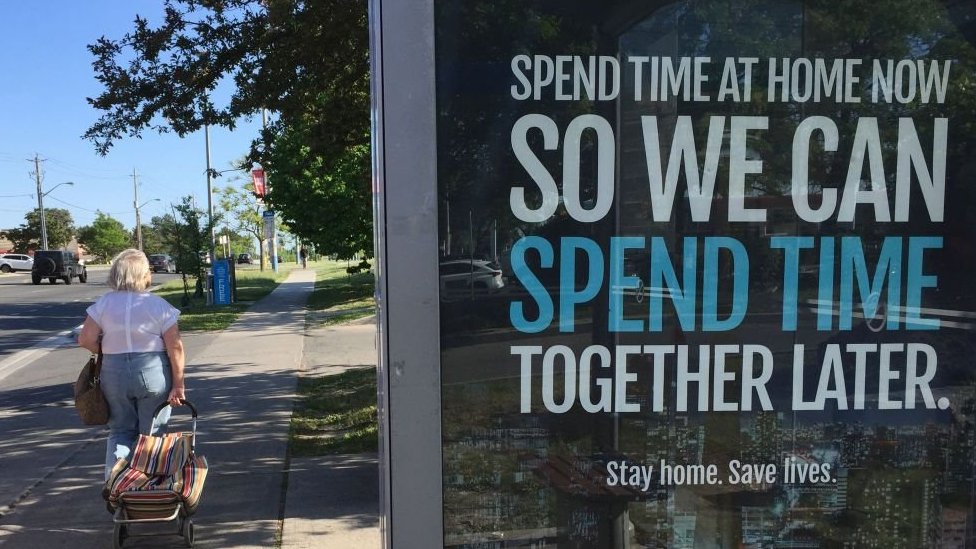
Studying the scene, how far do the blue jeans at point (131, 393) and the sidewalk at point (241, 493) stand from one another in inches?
23.7

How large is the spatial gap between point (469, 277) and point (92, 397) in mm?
3467

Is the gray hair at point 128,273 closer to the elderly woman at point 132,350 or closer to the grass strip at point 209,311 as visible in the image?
the elderly woman at point 132,350

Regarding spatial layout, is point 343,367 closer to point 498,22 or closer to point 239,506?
point 239,506

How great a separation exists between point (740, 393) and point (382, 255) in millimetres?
1063

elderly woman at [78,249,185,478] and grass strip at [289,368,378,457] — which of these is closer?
elderly woman at [78,249,185,478]

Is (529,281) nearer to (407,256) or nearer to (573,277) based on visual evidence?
(573,277)

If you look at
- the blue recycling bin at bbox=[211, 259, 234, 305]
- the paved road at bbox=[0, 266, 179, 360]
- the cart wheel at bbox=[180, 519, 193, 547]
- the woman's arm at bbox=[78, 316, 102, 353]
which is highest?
the woman's arm at bbox=[78, 316, 102, 353]

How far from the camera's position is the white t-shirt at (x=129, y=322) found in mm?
4234

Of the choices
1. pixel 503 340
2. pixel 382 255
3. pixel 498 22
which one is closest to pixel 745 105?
pixel 498 22

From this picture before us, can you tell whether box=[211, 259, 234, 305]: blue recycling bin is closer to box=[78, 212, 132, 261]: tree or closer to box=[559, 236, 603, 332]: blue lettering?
box=[559, 236, 603, 332]: blue lettering

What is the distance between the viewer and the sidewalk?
4383 millimetres

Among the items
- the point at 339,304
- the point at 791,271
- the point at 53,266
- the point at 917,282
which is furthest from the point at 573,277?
the point at 53,266

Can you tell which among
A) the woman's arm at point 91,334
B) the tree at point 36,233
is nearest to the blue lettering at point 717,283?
the woman's arm at point 91,334

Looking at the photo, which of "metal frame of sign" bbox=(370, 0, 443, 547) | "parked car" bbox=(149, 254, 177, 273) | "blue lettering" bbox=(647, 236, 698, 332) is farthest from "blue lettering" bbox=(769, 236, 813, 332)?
"parked car" bbox=(149, 254, 177, 273)
